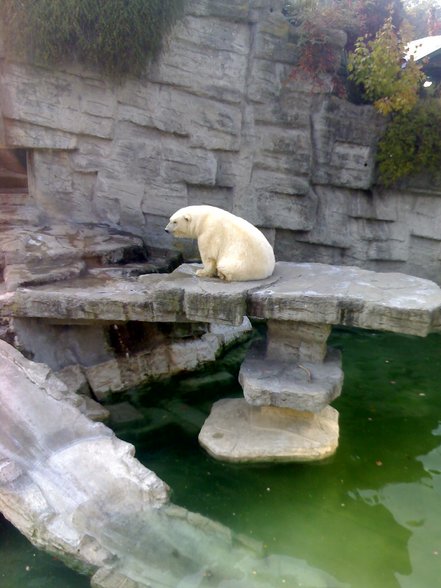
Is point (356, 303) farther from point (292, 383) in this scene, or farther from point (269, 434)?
point (269, 434)

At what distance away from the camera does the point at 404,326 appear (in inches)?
155

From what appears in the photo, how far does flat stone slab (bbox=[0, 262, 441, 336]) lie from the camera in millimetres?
4027

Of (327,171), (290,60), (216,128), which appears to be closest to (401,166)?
(327,171)

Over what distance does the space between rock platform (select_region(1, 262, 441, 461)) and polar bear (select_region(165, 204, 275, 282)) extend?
0.47ft

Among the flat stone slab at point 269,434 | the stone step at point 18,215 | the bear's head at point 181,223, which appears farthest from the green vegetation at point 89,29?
the flat stone slab at point 269,434

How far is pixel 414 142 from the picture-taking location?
23.8 feet

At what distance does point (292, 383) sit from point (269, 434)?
0.58m

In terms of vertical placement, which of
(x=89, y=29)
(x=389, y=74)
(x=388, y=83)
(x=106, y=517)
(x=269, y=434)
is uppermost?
(x=89, y=29)

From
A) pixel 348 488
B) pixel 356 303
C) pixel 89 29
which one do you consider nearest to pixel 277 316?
pixel 356 303

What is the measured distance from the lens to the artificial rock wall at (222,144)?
702 cm

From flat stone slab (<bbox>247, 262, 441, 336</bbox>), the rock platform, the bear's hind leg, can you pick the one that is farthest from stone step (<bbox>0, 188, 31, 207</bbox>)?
flat stone slab (<bbox>247, 262, 441, 336</bbox>)

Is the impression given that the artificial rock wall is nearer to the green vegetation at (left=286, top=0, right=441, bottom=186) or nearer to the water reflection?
the green vegetation at (left=286, top=0, right=441, bottom=186)

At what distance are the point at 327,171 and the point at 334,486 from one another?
16.8 feet

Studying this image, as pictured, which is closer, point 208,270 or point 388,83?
point 208,270
